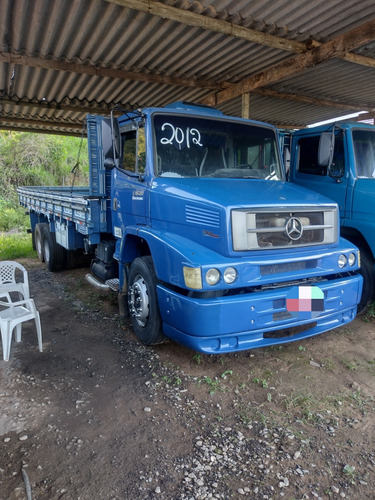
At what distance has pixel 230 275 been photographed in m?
3.06

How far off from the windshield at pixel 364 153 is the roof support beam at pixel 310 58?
1.21 meters

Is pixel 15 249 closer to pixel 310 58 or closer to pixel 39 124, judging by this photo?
pixel 39 124

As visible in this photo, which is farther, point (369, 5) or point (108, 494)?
point (369, 5)

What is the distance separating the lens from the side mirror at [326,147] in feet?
14.8

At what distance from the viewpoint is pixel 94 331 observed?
4.49 m

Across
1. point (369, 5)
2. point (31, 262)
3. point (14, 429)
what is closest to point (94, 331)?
point (14, 429)

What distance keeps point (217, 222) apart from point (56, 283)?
4.48 metres

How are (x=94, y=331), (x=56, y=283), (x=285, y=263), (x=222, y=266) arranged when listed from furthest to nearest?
(x=56, y=283)
(x=94, y=331)
(x=285, y=263)
(x=222, y=266)

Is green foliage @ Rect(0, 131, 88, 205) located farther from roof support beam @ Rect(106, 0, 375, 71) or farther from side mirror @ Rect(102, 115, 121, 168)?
roof support beam @ Rect(106, 0, 375, 71)

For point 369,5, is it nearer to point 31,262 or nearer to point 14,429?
point 14,429

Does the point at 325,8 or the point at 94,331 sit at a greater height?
the point at 325,8

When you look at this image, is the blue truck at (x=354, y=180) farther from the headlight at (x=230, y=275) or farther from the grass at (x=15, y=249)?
the grass at (x=15, y=249)

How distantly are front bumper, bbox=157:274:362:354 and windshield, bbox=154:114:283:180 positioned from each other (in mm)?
1383

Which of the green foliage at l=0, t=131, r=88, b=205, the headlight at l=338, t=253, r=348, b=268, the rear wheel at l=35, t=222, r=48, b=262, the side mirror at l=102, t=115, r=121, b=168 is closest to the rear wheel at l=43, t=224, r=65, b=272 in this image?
the rear wheel at l=35, t=222, r=48, b=262
